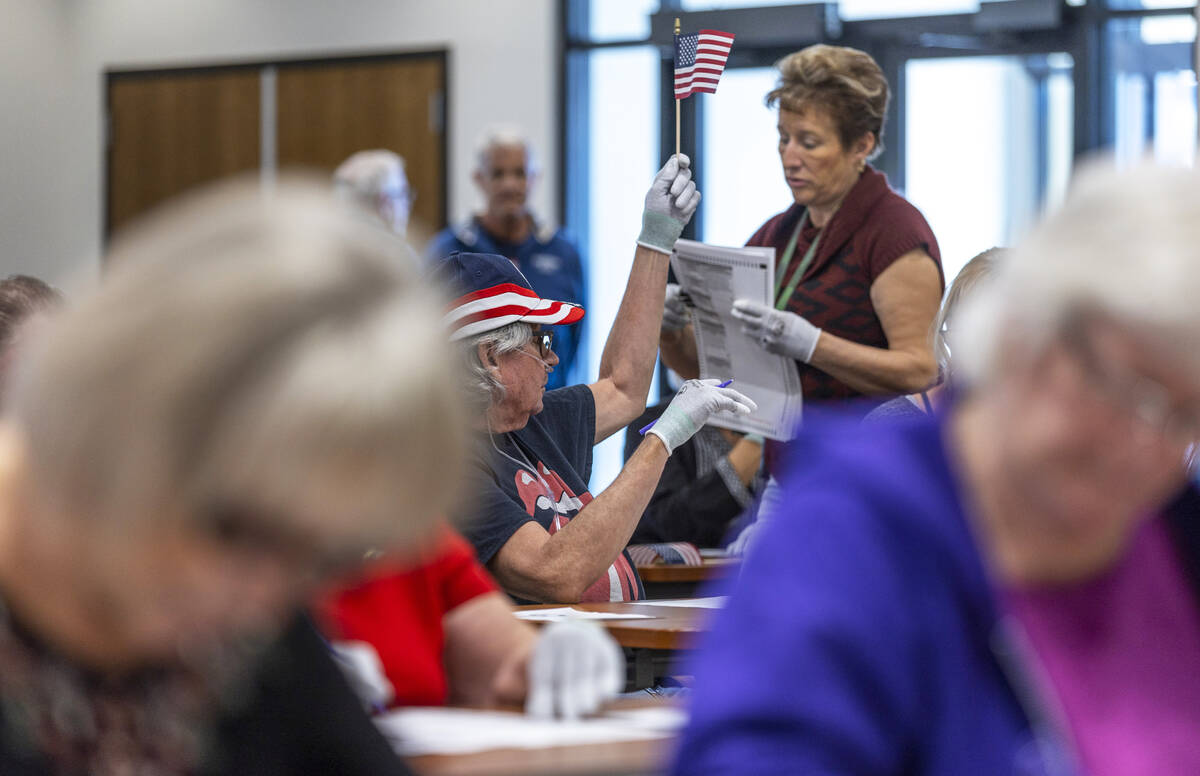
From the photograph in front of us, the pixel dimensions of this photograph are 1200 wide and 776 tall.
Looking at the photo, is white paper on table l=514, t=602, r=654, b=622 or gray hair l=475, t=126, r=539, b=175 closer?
white paper on table l=514, t=602, r=654, b=622

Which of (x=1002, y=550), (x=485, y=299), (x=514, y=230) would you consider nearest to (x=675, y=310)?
(x=485, y=299)

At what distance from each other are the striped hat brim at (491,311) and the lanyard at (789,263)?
90 centimetres

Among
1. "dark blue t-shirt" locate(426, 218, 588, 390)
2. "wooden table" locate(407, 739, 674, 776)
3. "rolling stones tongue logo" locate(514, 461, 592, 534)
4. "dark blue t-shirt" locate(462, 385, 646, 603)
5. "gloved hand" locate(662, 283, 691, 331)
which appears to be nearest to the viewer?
"wooden table" locate(407, 739, 674, 776)

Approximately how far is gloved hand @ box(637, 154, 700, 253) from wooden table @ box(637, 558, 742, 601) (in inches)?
27.9

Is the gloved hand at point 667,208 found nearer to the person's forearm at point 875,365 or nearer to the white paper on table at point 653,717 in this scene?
the person's forearm at point 875,365

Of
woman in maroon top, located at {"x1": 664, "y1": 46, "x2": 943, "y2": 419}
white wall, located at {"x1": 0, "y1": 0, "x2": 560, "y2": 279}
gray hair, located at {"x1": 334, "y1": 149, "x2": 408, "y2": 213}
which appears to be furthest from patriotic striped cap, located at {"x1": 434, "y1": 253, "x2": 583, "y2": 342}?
white wall, located at {"x1": 0, "y1": 0, "x2": 560, "y2": 279}

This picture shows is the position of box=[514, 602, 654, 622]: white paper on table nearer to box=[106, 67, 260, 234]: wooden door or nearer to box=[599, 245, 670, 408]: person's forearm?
box=[599, 245, 670, 408]: person's forearm

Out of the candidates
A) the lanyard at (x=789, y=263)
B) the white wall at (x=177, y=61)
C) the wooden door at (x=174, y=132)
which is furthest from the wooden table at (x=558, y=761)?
the wooden door at (x=174, y=132)

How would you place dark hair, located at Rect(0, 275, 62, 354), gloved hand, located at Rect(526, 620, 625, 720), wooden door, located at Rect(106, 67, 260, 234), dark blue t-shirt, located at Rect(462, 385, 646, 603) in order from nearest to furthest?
gloved hand, located at Rect(526, 620, 625, 720)
dark hair, located at Rect(0, 275, 62, 354)
dark blue t-shirt, located at Rect(462, 385, 646, 603)
wooden door, located at Rect(106, 67, 260, 234)

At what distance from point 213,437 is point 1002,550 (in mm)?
560

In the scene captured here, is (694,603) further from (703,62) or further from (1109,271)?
(1109,271)

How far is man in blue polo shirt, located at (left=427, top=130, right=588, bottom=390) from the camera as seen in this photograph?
5324 mm

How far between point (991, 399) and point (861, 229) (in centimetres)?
239

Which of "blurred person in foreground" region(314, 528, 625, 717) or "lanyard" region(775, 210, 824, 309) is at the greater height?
"lanyard" region(775, 210, 824, 309)
